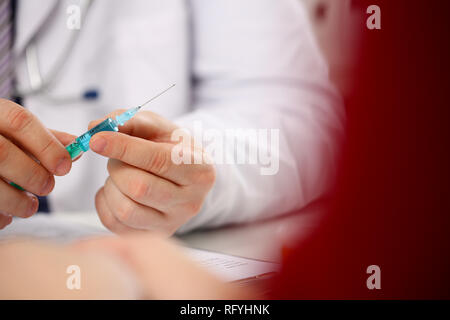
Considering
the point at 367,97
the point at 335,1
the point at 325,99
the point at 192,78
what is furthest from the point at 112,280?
the point at 192,78

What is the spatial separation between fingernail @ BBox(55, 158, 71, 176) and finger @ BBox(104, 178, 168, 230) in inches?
2.3

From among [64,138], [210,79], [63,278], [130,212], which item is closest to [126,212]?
[130,212]

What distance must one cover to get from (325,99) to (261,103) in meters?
0.11

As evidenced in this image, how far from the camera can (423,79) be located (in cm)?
37

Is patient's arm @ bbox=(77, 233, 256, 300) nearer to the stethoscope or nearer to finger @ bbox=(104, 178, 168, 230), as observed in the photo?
finger @ bbox=(104, 178, 168, 230)

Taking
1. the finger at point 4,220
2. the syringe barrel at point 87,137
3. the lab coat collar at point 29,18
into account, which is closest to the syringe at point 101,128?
the syringe barrel at point 87,137

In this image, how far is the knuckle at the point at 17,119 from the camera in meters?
0.41

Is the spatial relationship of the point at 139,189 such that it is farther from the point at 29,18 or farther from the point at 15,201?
the point at 29,18

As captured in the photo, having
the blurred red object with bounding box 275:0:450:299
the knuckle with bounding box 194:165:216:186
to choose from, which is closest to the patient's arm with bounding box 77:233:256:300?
the blurred red object with bounding box 275:0:450:299

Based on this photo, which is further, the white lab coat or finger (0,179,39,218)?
the white lab coat

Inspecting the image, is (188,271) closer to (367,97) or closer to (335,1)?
(367,97)

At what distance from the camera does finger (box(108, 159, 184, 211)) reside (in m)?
0.44

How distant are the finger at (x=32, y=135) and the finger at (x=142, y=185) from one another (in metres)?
0.05

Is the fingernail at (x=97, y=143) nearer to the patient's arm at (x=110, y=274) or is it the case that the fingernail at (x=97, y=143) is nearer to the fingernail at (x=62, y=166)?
the fingernail at (x=62, y=166)
